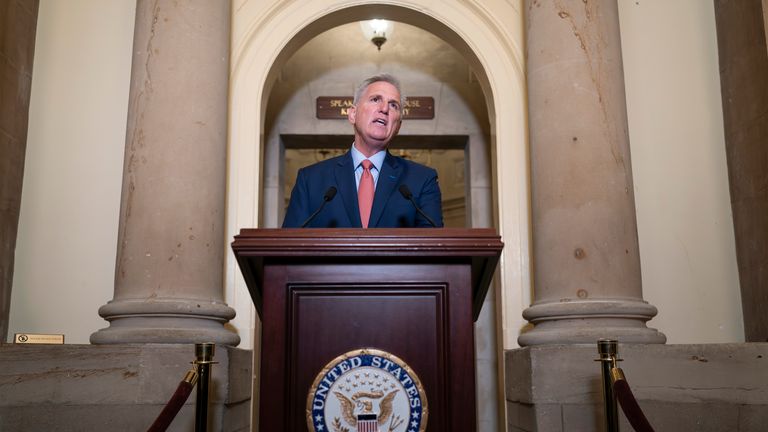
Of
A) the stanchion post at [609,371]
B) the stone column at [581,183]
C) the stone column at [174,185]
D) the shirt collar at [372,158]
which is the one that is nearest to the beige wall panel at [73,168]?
the stone column at [174,185]

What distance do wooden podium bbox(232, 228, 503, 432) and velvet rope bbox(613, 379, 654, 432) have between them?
0.77m

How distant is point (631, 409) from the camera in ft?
9.57

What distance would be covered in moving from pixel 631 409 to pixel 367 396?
3.61 feet

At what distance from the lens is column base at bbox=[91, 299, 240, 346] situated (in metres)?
4.40

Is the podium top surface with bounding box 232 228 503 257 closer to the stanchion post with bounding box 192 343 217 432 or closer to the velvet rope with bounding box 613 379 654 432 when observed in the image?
the stanchion post with bounding box 192 343 217 432

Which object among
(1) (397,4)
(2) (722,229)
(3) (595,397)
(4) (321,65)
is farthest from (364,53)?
(3) (595,397)

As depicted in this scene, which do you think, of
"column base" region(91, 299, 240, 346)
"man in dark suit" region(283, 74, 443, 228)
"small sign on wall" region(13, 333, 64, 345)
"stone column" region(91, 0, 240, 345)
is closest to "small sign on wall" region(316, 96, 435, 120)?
"stone column" region(91, 0, 240, 345)

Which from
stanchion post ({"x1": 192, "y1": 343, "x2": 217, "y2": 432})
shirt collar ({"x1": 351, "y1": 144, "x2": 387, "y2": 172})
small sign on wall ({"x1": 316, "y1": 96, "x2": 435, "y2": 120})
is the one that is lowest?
stanchion post ({"x1": 192, "y1": 343, "x2": 217, "y2": 432})

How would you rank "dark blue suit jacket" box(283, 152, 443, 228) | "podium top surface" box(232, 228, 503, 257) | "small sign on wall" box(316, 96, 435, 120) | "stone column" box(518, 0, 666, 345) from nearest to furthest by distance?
"podium top surface" box(232, 228, 503, 257), "dark blue suit jacket" box(283, 152, 443, 228), "stone column" box(518, 0, 666, 345), "small sign on wall" box(316, 96, 435, 120)

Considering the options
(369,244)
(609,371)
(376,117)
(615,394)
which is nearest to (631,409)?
(615,394)

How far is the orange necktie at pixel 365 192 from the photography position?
3453 mm

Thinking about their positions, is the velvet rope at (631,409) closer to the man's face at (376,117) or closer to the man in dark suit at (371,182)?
the man in dark suit at (371,182)

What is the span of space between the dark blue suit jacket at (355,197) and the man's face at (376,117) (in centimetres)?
9

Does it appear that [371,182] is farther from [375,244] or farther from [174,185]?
[174,185]
